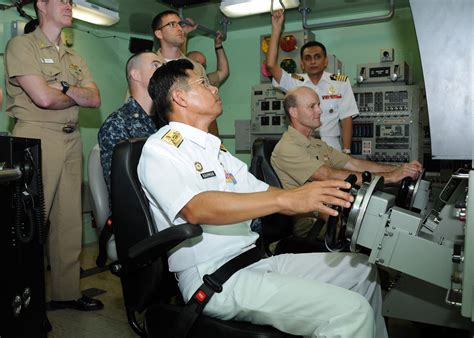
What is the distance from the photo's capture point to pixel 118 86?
203 inches

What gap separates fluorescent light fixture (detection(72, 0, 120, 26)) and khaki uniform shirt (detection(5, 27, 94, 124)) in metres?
1.42

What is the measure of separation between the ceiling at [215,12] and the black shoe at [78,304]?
2590 millimetres

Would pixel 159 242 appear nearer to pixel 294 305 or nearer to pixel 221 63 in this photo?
pixel 294 305

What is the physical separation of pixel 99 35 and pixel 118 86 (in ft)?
1.95

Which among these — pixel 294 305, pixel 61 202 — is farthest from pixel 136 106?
pixel 294 305

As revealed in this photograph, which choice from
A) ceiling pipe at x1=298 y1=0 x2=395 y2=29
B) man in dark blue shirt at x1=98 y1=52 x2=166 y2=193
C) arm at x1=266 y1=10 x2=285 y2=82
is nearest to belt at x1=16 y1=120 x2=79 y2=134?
man in dark blue shirt at x1=98 y1=52 x2=166 y2=193

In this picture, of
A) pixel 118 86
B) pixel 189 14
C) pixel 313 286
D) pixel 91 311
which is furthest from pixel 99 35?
pixel 313 286

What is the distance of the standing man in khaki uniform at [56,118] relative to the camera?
2.49 m

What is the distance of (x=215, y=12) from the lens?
4.65m

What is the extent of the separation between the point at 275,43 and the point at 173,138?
9.01 feet

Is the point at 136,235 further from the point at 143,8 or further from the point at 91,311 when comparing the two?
the point at 143,8

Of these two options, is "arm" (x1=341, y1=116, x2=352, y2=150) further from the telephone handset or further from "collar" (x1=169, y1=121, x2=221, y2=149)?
the telephone handset

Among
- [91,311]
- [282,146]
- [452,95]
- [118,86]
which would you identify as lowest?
[91,311]

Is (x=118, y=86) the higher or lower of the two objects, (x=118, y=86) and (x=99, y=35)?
the lower
